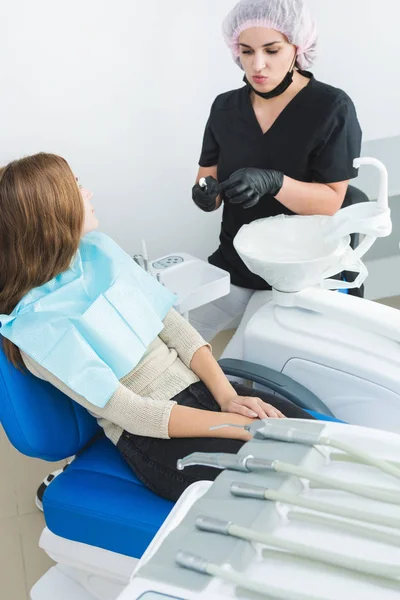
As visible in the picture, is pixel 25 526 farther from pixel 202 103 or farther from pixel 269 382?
pixel 202 103

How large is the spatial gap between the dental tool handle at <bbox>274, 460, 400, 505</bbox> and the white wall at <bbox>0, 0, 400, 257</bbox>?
1.76 m

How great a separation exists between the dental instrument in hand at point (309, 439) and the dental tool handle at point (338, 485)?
0.07 feet

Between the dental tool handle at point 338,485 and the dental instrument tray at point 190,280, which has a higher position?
the dental tool handle at point 338,485

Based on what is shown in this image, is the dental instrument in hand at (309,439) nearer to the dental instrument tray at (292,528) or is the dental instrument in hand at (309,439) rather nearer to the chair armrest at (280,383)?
the dental instrument tray at (292,528)

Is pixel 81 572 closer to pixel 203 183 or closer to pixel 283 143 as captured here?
pixel 203 183

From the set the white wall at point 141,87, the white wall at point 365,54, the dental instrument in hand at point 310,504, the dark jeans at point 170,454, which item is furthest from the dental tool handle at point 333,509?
the white wall at point 365,54

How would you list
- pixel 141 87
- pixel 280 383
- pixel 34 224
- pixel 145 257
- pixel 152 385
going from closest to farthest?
1. pixel 34 224
2. pixel 152 385
3. pixel 280 383
4. pixel 145 257
5. pixel 141 87

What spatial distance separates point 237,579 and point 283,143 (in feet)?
4.72

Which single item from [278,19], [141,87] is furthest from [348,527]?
[141,87]

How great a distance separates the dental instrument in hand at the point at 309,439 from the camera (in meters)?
0.53

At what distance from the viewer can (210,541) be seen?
51 cm

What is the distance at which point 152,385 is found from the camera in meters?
1.35

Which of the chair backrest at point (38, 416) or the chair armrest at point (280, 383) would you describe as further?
the chair armrest at point (280, 383)

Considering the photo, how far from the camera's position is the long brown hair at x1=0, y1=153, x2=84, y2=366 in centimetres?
119
